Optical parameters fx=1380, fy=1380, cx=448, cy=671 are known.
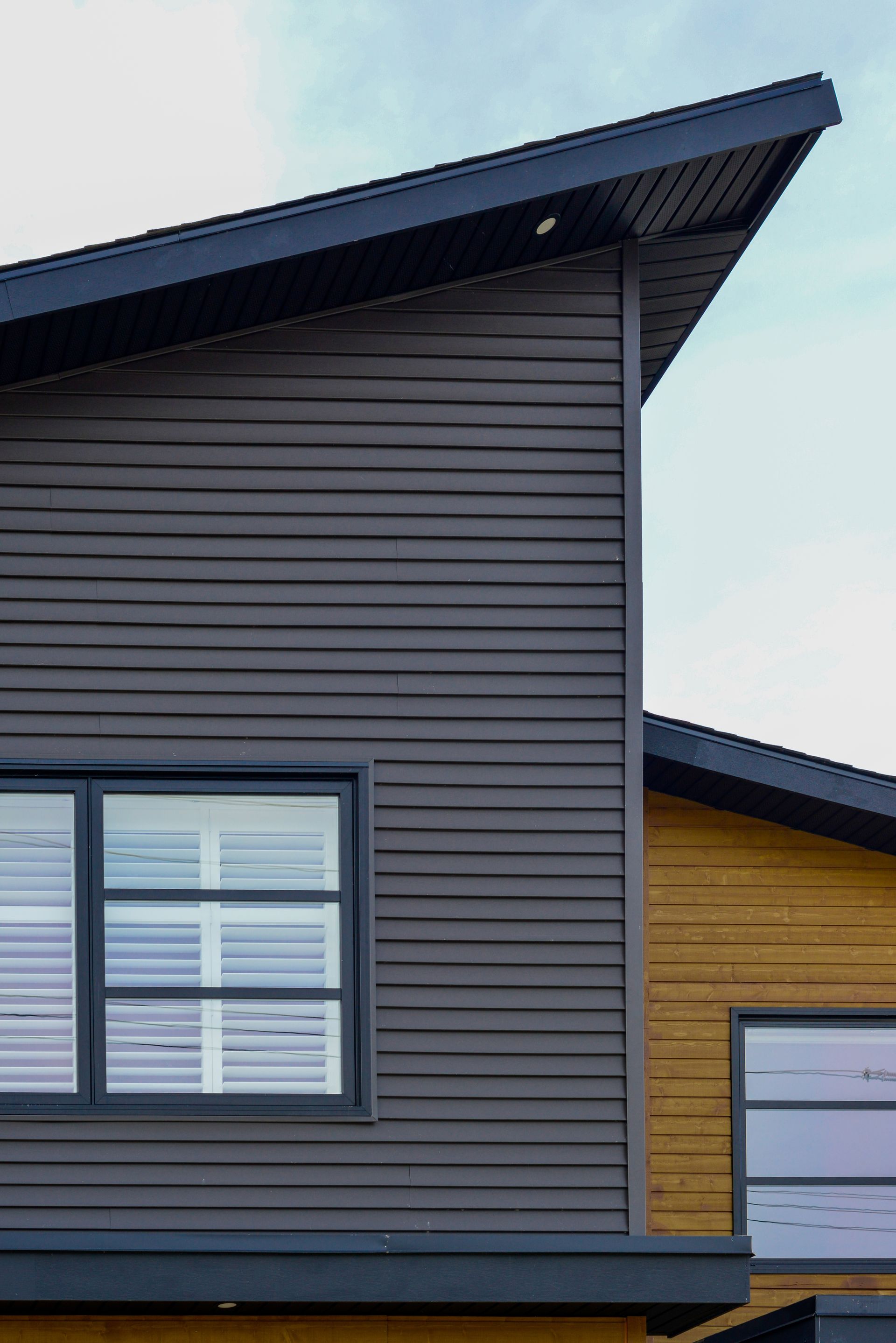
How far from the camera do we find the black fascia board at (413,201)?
5461mm

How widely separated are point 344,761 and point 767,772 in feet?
9.05

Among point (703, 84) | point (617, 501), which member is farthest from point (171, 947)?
point (703, 84)

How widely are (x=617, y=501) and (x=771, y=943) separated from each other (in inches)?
124

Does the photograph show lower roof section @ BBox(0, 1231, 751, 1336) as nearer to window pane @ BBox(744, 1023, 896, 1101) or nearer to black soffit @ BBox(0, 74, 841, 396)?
window pane @ BBox(744, 1023, 896, 1101)

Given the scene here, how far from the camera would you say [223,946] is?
5.55 m

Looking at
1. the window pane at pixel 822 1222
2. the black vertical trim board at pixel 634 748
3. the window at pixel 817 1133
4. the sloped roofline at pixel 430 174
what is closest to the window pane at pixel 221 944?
the black vertical trim board at pixel 634 748

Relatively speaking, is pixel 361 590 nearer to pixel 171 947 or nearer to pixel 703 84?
pixel 171 947

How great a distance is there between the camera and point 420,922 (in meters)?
5.57

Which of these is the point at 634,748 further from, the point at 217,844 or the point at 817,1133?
the point at 817,1133

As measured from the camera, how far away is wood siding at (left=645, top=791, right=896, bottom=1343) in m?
7.67

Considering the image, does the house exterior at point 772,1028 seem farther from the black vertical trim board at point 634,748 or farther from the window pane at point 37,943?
the window pane at point 37,943

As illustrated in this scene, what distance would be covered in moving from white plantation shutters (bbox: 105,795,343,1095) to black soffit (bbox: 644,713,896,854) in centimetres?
236

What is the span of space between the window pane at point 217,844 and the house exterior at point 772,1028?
250cm

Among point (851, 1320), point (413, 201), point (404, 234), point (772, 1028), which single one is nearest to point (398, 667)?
point (404, 234)
